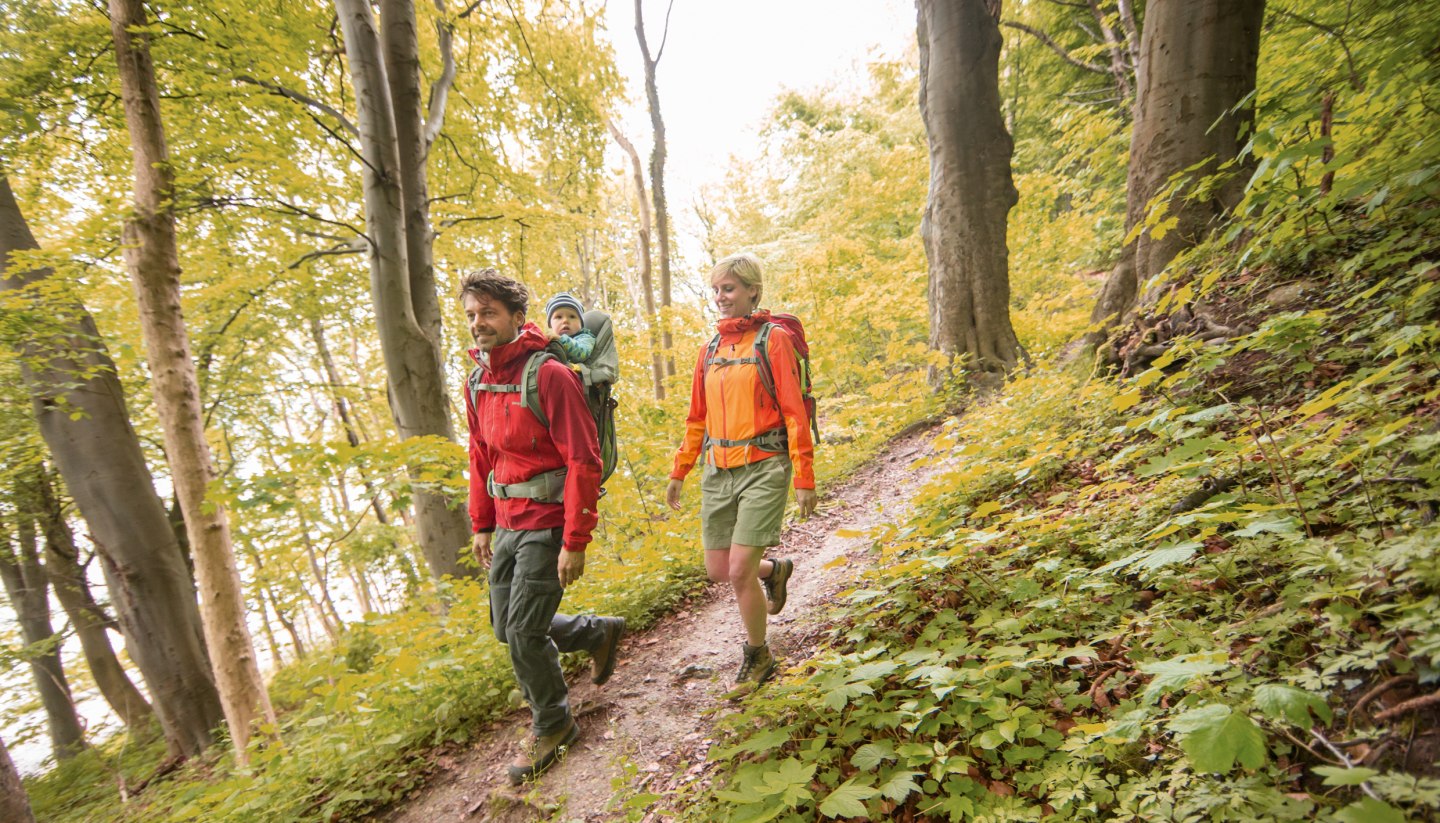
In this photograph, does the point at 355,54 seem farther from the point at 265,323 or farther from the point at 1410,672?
the point at 1410,672

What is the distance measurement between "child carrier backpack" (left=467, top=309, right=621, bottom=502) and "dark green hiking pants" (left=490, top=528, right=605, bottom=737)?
0.23 m

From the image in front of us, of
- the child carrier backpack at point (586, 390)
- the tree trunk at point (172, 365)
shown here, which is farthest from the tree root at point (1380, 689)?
the tree trunk at point (172, 365)

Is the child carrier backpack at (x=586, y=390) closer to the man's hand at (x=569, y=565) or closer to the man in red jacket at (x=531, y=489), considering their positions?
the man in red jacket at (x=531, y=489)

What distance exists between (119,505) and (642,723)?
22.2 ft

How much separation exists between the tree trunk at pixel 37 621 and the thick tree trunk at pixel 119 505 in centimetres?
359

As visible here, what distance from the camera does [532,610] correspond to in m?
2.74

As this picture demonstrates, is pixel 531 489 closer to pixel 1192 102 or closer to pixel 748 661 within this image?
pixel 748 661

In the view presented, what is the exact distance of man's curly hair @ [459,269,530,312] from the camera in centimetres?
275

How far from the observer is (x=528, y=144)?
367 inches

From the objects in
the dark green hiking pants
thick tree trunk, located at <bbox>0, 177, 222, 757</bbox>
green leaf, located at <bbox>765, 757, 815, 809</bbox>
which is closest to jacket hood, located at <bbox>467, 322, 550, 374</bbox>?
the dark green hiking pants

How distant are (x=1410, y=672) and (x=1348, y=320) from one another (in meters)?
2.45

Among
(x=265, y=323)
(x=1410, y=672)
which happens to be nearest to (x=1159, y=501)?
(x=1410, y=672)

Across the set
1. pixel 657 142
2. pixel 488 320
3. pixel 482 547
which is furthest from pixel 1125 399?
pixel 657 142

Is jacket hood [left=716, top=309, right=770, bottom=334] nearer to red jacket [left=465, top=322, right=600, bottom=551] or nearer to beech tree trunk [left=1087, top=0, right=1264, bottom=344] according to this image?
red jacket [left=465, top=322, right=600, bottom=551]
